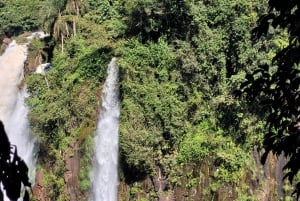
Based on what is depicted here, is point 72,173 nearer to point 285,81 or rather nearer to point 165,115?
point 165,115

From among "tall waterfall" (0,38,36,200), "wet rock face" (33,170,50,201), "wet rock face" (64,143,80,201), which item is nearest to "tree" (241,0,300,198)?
"wet rock face" (64,143,80,201)

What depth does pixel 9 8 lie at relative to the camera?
134 feet

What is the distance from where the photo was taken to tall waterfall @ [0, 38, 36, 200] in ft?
71.8

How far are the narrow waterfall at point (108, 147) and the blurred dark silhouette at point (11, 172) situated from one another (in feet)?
48.2

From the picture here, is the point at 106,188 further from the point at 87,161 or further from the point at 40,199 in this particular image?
the point at 40,199

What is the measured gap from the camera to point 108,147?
18000 mm

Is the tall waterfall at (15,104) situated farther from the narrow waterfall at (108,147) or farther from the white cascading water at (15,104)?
the narrow waterfall at (108,147)

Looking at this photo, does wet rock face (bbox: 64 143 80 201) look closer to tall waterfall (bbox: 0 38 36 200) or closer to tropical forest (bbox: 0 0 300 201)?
tropical forest (bbox: 0 0 300 201)

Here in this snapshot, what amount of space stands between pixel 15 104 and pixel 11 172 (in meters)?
23.6

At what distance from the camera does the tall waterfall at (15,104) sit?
21.9 meters

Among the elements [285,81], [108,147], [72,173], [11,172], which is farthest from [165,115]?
[11,172]

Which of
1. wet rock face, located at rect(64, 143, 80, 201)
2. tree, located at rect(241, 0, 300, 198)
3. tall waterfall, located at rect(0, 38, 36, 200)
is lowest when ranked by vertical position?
tall waterfall, located at rect(0, 38, 36, 200)

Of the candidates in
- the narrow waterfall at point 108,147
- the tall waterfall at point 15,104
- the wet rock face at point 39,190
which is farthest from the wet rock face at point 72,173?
the tall waterfall at point 15,104

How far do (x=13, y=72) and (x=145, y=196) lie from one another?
15.7 meters
